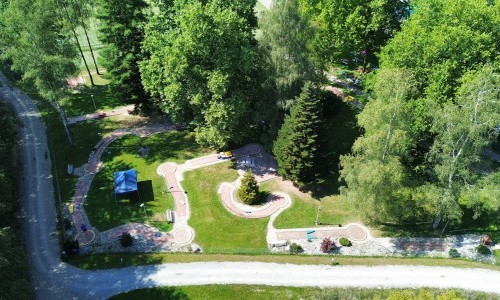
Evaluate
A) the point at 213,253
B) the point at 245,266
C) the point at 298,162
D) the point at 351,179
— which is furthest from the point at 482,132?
the point at 213,253

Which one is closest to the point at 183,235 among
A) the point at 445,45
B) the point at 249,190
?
the point at 249,190

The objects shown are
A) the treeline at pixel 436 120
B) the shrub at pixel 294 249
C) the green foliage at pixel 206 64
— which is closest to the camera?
the treeline at pixel 436 120

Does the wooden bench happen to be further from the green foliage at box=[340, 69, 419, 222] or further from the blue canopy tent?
the green foliage at box=[340, 69, 419, 222]

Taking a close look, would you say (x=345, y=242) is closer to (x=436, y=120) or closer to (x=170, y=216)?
(x=436, y=120)

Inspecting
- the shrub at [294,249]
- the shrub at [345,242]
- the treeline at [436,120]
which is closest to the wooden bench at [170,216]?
the shrub at [294,249]

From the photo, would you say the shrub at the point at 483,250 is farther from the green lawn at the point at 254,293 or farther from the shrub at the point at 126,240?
the shrub at the point at 126,240

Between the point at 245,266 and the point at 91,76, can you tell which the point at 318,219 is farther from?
the point at 91,76
